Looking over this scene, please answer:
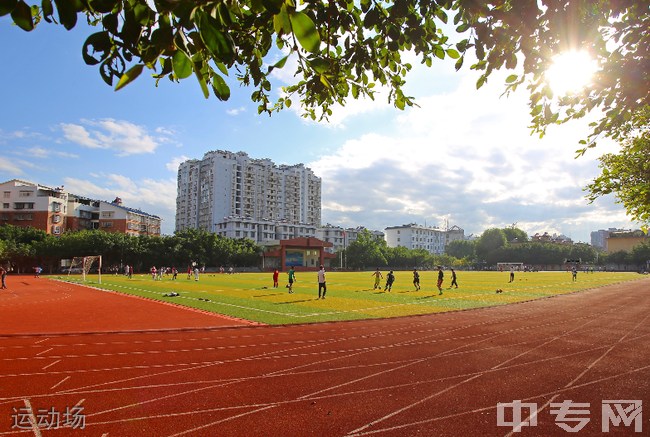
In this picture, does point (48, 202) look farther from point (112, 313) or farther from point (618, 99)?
point (618, 99)

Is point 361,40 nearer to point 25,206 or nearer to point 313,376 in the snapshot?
point 313,376

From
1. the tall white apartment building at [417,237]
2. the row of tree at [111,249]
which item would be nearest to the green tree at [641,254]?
the tall white apartment building at [417,237]

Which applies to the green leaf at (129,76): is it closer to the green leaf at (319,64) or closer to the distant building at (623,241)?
the green leaf at (319,64)

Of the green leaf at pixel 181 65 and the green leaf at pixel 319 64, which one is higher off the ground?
the green leaf at pixel 319 64

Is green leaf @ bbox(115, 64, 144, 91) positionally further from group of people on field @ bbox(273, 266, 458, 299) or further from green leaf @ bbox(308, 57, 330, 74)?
group of people on field @ bbox(273, 266, 458, 299)

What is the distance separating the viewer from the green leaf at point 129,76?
1.91m

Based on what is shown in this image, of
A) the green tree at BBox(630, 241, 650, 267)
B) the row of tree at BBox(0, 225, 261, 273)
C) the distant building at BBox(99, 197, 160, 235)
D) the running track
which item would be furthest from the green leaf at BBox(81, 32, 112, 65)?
the green tree at BBox(630, 241, 650, 267)

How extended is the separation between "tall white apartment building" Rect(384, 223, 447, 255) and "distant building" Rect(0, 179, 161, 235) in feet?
336

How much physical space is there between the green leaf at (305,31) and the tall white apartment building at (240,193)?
345ft

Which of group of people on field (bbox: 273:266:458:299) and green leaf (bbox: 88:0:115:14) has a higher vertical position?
green leaf (bbox: 88:0:115:14)

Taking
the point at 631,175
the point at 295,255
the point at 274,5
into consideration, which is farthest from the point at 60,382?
the point at 295,255

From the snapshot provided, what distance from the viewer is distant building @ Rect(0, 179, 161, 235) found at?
7250cm

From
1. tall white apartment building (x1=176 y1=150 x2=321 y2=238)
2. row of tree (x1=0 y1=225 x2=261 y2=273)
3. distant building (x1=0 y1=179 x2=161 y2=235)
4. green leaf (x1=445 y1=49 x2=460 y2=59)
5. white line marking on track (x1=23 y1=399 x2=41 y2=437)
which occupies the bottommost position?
white line marking on track (x1=23 y1=399 x2=41 y2=437)

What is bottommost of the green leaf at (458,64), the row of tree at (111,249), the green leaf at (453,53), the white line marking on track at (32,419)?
the white line marking on track at (32,419)
